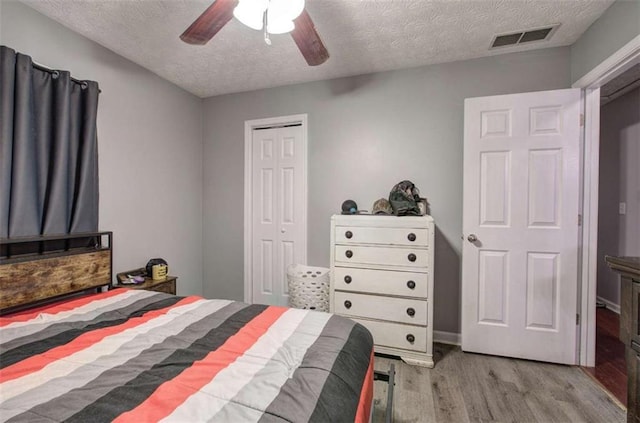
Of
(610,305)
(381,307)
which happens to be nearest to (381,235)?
(381,307)

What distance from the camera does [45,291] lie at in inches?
66.0

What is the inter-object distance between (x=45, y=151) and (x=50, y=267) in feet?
2.49

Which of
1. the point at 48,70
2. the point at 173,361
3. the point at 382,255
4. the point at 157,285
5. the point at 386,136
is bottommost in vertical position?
the point at 157,285

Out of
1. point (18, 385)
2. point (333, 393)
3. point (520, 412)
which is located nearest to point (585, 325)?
point (520, 412)

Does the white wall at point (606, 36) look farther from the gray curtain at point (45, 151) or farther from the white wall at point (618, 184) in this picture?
the gray curtain at point (45, 151)

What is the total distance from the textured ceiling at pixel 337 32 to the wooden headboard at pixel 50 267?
4.97 feet

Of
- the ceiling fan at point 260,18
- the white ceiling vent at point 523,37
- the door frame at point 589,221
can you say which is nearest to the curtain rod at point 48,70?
the ceiling fan at point 260,18

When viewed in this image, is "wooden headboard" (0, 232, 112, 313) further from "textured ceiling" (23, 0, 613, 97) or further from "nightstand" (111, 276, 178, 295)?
"textured ceiling" (23, 0, 613, 97)

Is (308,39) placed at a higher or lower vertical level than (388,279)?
higher

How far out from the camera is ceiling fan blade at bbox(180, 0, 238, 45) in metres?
1.38

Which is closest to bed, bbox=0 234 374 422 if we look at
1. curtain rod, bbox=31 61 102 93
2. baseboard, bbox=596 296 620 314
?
curtain rod, bbox=31 61 102 93

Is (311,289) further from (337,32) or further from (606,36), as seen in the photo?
(606,36)

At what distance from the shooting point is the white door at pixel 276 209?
305 centimetres

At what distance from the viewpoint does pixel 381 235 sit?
2.28m
